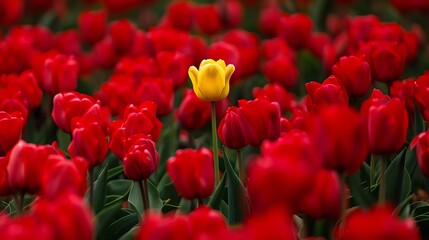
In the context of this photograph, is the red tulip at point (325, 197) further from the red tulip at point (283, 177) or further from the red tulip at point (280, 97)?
the red tulip at point (280, 97)

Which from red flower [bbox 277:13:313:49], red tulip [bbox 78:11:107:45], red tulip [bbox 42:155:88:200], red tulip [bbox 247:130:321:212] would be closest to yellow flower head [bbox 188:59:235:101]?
red tulip [bbox 42:155:88:200]

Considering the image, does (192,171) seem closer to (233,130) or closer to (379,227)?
(233,130)

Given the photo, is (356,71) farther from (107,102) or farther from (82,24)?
(82,24)

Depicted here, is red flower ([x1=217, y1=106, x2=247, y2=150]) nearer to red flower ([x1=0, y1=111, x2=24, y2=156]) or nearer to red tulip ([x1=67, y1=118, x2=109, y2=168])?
red tulip ([x1=67, y1=118, x2=109, y2=168])

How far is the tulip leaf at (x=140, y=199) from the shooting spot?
5.69ft

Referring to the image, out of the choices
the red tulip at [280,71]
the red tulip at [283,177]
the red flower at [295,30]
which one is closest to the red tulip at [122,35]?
the red flower at [295,30]

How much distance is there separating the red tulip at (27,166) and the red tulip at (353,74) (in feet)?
2.49

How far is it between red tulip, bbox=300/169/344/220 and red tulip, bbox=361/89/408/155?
195 millimetres

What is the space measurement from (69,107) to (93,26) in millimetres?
1629

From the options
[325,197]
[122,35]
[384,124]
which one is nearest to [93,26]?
[122,35]

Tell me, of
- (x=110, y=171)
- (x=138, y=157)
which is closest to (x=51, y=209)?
(x=138, y=157)

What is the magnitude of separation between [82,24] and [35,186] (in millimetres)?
2020

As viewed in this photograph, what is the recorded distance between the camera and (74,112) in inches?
72.3

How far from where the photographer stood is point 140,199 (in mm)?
1757
